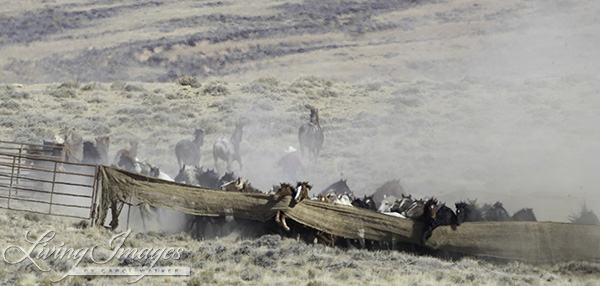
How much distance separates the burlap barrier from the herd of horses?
20 centimetres

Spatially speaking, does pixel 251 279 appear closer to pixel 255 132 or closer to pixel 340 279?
pixel 340 279

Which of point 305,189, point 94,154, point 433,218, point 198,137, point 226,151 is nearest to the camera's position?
point 433,218

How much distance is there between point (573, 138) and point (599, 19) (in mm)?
38045

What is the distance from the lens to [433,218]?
11.7m

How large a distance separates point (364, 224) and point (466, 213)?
1810 millimetres

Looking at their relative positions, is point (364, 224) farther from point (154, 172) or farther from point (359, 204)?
point (154, 172)

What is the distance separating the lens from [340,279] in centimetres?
947

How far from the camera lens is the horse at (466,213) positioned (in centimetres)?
1174

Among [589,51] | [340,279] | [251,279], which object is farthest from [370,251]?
[589,51]

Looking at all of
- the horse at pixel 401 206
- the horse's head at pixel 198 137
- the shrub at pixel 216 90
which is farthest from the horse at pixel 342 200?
the shrub at pixel 216 90

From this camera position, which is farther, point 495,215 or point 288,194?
point 495,215

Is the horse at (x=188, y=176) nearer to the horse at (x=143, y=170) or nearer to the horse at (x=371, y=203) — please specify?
the horse at (x=143, y=170)

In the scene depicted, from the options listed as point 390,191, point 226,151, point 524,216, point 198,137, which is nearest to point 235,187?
point 390,191

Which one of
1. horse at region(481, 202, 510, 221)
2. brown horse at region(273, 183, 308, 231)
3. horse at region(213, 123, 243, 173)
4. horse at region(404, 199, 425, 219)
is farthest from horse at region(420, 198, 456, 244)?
horse at region(213, 123, 243, 173)
